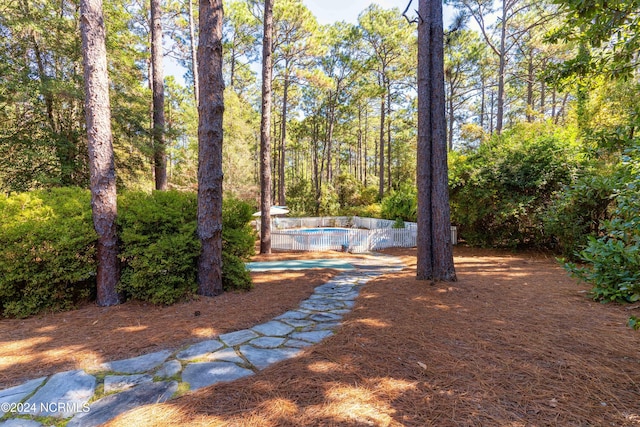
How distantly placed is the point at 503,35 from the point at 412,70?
5016 mm

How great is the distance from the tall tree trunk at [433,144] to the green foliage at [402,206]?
31.3ft

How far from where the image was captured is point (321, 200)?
69.4 feet

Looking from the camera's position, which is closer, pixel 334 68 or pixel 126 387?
pixel 126 387

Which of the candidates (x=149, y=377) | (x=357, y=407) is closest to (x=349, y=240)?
(x=149, y=377)

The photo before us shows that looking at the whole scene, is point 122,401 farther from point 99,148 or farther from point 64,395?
point 99,148

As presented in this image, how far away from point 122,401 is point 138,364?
0.46m

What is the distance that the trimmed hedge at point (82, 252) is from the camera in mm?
3104

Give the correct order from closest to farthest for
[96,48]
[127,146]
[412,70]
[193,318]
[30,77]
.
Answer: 1. [193,318]
2. [96,48]
3. [30,77]
4. [127,146]
5. [412,70]

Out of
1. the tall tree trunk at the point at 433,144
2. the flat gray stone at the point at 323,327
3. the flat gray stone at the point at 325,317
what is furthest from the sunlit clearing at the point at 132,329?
the tall tree trunk at the point at 433,144

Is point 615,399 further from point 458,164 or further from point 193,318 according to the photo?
point 458,164

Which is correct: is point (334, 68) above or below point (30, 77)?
above

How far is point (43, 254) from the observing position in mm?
3102

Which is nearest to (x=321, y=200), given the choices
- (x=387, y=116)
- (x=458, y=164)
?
(x=387, y=116)

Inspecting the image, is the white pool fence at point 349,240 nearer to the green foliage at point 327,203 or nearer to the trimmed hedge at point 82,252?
the trimmed hedge at point 82,252
